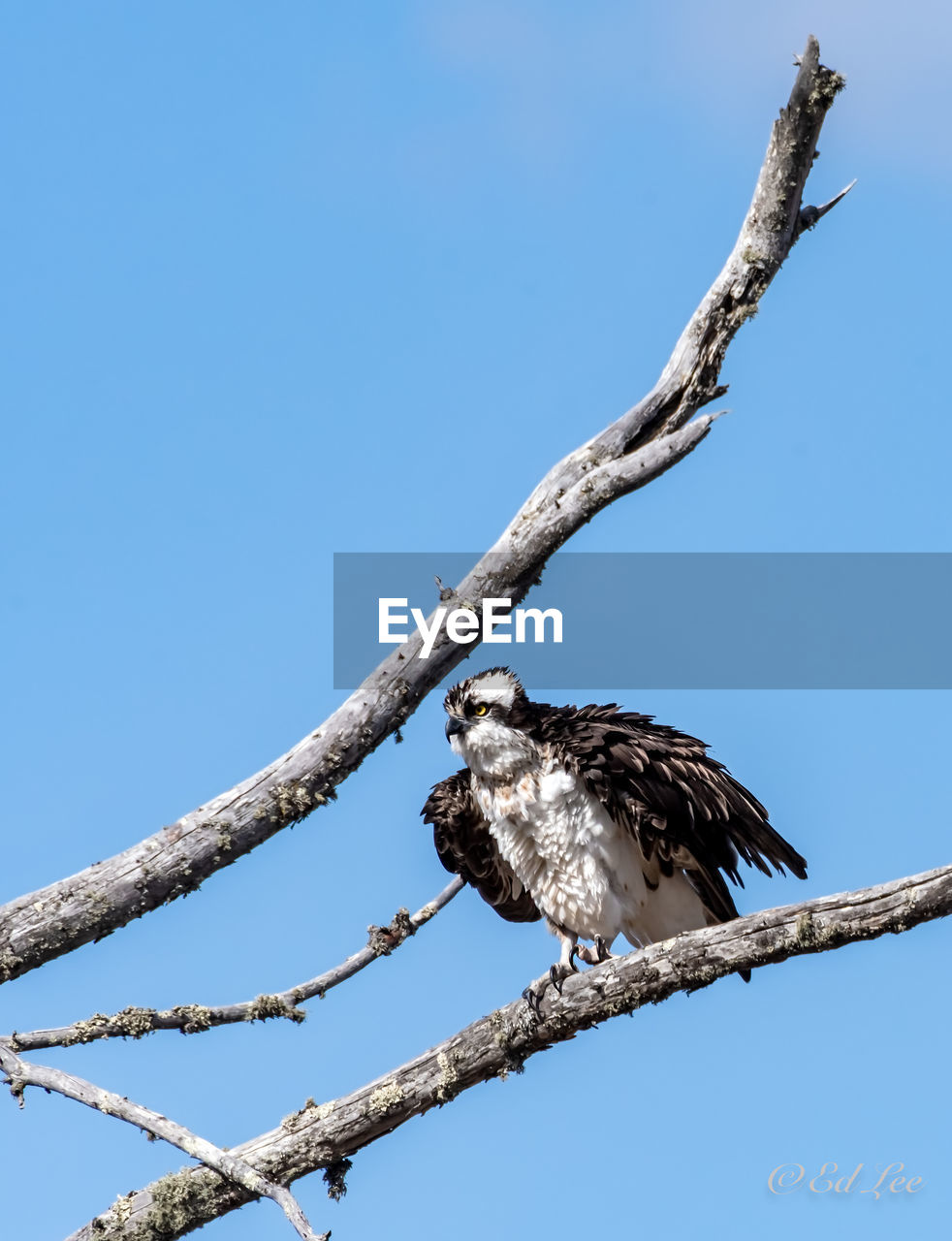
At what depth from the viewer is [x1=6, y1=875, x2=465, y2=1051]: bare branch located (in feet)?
18.4

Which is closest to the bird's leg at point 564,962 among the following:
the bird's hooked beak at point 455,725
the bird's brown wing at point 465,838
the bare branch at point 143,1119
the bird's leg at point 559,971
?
the bird's leg at point 559,971

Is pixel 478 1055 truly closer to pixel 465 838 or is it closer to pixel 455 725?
pixel 465 838

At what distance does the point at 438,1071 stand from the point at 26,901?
75.9 inches

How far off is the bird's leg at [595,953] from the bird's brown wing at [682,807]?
1.65ft

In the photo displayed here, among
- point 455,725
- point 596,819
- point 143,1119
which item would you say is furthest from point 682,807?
point 143,1119

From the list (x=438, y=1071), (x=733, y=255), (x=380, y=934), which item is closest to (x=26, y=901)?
(x=380, y=934)

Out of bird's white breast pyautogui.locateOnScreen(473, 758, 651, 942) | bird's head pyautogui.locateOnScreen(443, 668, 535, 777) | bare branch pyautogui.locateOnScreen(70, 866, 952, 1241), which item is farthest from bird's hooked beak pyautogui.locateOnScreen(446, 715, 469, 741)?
bare branch pyautogui.locateOnScreen(70, 866, 952, 1241)

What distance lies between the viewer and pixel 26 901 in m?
5.72

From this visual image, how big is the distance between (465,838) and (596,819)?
94cm

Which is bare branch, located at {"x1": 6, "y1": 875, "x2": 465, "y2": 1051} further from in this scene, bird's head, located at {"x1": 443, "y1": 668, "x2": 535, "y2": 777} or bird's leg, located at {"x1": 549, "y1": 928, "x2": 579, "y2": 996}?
bird's head, located at {"x1": 443, "y1": 668, "x2": 535, "y2": 777}

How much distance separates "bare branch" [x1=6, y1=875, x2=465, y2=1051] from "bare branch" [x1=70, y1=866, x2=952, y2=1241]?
0.54 meters

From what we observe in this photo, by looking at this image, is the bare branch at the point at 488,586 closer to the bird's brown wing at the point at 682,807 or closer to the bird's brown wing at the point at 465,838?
the bird's brown wing at the point at 682,807

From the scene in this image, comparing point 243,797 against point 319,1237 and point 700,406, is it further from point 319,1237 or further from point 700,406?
point 700,406

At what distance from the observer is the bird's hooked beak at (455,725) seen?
27.5 feet
